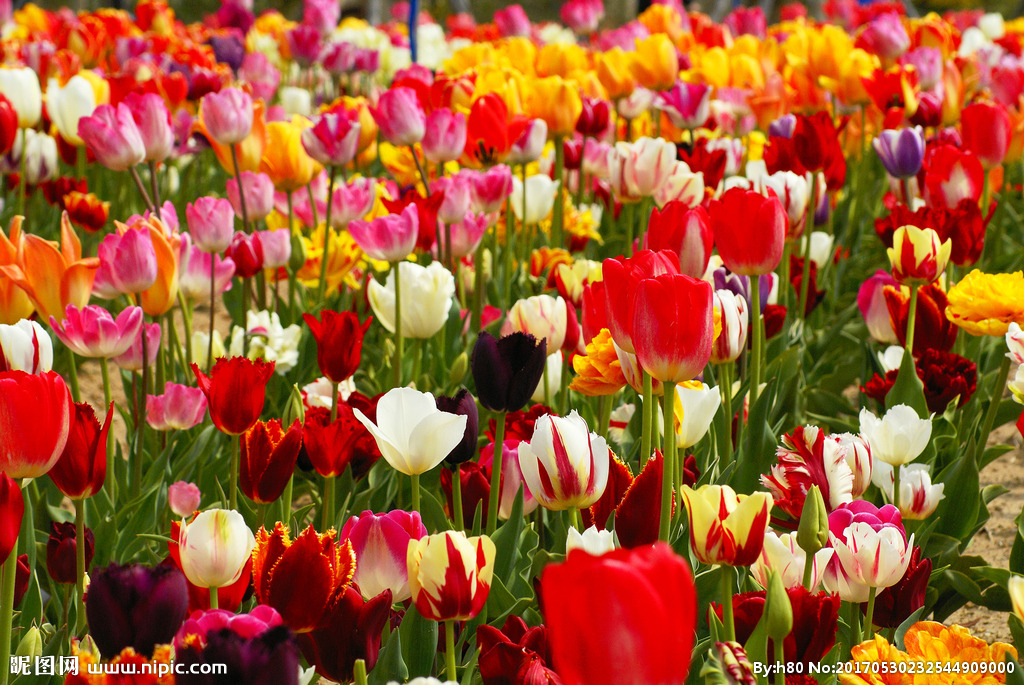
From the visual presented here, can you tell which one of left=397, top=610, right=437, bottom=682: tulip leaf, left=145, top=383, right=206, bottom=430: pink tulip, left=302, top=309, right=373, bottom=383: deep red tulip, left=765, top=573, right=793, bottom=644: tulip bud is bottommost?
left=145, top=383, right=206, bottom=430: pink tulip

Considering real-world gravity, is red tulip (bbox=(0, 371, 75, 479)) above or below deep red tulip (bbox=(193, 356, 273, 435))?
above

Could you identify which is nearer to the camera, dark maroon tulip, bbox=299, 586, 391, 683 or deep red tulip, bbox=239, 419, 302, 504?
dark maroon tulip, bbox=299, 586, 391, 683

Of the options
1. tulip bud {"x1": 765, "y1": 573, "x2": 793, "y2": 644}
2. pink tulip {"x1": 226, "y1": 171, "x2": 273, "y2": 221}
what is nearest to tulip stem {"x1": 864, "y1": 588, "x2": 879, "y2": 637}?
tulip bud {"x1": 765, "y1": 573, "x2": 793, "y2": 644}

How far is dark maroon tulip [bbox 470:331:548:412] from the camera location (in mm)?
1333

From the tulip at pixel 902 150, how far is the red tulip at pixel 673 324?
1.74 m

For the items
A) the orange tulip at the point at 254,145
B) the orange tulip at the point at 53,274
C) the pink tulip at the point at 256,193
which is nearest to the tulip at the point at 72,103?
the orange tulip at the point at 254,145

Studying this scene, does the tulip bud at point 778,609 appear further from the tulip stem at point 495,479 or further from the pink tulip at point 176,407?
the pink tulip at point 176,407

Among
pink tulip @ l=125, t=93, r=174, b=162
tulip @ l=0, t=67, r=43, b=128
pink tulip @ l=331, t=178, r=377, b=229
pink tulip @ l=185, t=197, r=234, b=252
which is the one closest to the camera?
pink tulip @ l=185, t=197, r=234, b=252

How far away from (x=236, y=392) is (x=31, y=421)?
1.36ft

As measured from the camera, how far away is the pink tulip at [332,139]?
2.46 m

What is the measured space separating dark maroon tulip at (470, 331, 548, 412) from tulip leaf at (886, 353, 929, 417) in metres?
0.85

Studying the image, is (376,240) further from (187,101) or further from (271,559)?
(187,101)

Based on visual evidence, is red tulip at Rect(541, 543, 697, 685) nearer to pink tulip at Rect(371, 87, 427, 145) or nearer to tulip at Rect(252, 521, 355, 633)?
tulip at Rect(252, 521, 355, 633)

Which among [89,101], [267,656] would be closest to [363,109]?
[89,101]
